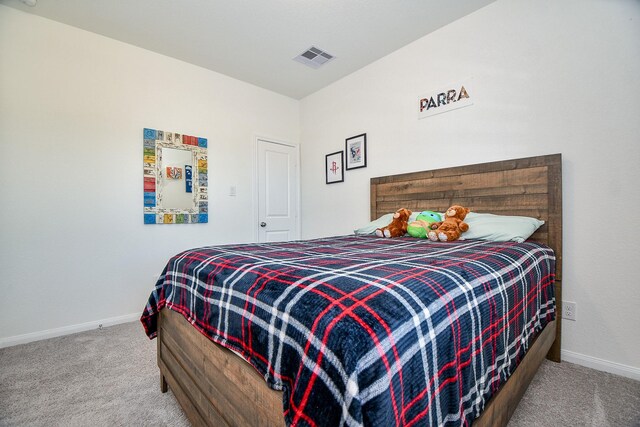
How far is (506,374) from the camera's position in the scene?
107 centimetres

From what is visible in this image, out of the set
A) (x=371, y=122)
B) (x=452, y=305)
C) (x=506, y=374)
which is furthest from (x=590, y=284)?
(x=371, y=122)

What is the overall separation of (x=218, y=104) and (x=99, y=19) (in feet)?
3.87

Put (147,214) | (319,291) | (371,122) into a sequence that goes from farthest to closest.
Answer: (371,122) → (147,214) → (319,291)

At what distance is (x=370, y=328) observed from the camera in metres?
0.59

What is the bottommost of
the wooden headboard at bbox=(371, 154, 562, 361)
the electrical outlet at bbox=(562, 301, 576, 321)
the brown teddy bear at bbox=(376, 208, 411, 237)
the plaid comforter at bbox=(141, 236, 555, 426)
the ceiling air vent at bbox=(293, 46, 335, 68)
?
the electrical outlet at bbox=(562, 301, 576, 321)

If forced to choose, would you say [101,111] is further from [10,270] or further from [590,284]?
[590,284]

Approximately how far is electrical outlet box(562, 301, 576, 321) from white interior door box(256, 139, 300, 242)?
9.34ft

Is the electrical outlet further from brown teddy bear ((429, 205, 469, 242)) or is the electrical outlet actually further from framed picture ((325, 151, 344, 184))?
framed picture ((325, 151, 344, 184))

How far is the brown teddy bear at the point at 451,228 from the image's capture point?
1.85 metres

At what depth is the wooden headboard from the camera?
1851 mm

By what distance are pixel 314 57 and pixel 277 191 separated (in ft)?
5.34

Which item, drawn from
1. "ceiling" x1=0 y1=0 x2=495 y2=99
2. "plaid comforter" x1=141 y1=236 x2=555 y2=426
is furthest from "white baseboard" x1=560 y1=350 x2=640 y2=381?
"ceiling" x1=0 y1=0 x2=495 y2=99

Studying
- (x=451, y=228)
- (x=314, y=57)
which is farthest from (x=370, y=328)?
(x=314, y=57)

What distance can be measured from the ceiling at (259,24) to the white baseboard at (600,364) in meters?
2.56
